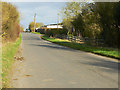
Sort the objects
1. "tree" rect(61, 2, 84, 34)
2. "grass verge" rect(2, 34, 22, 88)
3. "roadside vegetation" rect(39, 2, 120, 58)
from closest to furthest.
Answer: "grass verge" rect(2, 34, 22, 88) → "roadside vegetation" rect(39, 2, 120, 58) → "tree" rect(61, 2, 84, 34)

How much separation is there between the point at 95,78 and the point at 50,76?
1.75m

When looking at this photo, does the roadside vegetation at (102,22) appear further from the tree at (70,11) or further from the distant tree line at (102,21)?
the tree at (70,11)

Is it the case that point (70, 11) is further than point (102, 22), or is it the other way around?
point (70, 11)

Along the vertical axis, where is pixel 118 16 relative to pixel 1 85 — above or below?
above

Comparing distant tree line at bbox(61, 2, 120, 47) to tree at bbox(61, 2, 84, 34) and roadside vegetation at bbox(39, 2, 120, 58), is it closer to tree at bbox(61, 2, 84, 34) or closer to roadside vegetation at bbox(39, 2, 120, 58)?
roadside vegetation at bbox(39, 2, 120, 58)

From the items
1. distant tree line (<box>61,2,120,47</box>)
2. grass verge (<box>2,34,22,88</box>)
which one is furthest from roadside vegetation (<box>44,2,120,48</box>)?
grass verge (<box>2,34,22,88</box>)

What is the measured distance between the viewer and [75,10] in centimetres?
4612

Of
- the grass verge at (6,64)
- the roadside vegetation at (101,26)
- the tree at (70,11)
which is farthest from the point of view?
the tree at (70,11)

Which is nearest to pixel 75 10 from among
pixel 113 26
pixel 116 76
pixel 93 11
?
pixel 93 11

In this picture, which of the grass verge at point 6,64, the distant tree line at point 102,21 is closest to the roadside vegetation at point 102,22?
the distant tree line at point 102,21

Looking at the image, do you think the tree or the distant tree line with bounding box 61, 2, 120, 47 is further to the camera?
the tree

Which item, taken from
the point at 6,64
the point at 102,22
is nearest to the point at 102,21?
the point at 102,22

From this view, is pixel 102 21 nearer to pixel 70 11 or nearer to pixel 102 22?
pixel 102 22

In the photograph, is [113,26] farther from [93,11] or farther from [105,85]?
[105,85]
